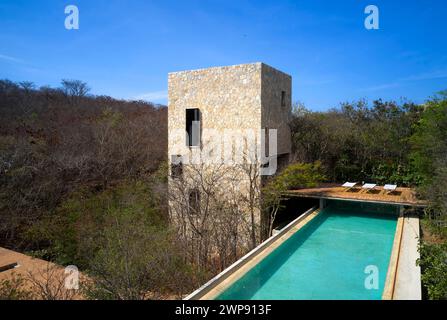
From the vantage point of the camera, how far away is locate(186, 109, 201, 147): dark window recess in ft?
39.3

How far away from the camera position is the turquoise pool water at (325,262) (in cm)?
556

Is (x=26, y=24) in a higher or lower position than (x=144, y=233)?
higher

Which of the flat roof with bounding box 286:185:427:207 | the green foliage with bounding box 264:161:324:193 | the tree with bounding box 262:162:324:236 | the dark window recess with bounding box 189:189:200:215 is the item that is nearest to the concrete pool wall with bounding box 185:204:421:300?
the flat roof with bounding box 286:185:427:207

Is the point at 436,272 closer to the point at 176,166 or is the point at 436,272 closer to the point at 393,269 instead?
the point at 393,269

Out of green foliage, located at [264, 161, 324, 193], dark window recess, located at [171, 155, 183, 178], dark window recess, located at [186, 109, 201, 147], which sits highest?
dark window recess, located at [186, 109, 201, 147]

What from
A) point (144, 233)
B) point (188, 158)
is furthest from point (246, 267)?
point (188, 158)

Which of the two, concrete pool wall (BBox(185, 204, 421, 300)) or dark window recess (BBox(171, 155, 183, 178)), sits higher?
dark window recess (BBox(171, 155, 183, 178))

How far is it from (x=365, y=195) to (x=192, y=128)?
711 centimetres

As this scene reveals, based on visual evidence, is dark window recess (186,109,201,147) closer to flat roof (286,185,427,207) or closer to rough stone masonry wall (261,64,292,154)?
rough stone masonry wall (261,64,292,154)

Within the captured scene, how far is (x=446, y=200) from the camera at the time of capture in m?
7.27

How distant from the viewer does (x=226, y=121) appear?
445 inches

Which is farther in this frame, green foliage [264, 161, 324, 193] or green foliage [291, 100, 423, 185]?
green foliage [291, 100, 423, 185]

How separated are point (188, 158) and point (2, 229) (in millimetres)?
6936
